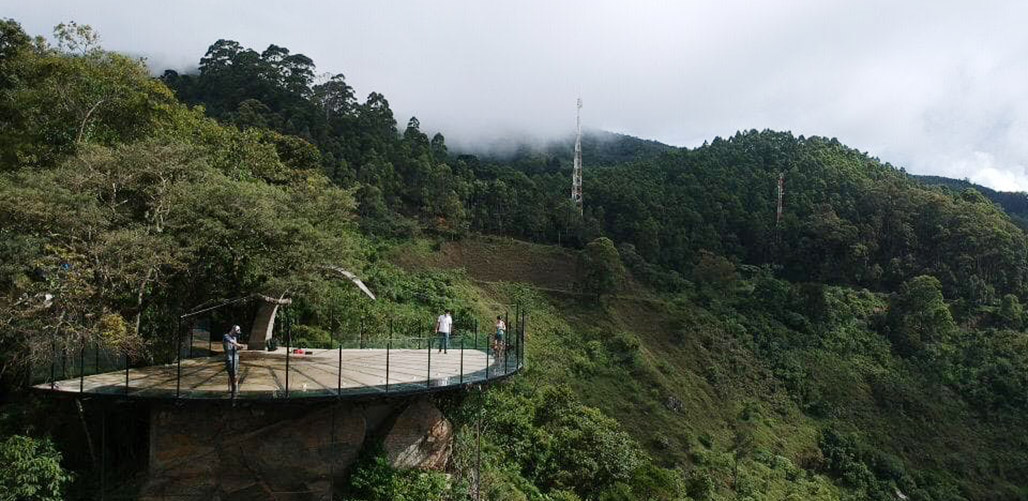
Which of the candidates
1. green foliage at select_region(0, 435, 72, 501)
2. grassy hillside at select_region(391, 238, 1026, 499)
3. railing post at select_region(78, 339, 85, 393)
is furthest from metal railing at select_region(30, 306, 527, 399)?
grassy hillside at select_region(391, 238, 1026, 499)

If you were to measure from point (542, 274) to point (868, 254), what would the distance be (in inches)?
1491

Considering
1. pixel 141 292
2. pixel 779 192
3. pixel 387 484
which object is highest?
pixel 779 192

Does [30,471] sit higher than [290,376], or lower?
lower

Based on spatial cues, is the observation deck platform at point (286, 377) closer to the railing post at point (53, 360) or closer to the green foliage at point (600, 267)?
the railing post at point (53, 360)

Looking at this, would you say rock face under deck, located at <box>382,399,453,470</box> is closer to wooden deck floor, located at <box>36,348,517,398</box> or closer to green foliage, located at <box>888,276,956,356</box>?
wooden deck floor, located at <box>36,348,517,398</box>

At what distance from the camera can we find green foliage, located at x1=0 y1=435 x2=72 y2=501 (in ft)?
38.3

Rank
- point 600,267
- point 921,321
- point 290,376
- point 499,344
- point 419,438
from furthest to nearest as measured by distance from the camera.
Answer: point 921,321 → point 600,267 → point 499,344 → point 419,438 → point 290,376

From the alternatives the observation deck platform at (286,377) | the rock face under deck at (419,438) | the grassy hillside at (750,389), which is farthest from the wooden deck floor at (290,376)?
the grassy hillside at (750,389)

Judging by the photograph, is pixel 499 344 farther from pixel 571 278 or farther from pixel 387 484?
pixel 571 278

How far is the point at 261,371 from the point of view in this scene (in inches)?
545

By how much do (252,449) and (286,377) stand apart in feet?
6.43

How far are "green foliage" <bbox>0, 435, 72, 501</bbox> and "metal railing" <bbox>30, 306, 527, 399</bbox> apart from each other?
1086 mm

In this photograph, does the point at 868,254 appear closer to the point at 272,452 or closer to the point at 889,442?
the point at 889,442

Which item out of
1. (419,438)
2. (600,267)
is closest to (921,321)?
(600,267)
